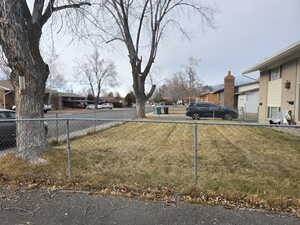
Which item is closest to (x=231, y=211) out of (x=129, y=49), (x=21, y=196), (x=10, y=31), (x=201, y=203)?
(x=201, y=203)

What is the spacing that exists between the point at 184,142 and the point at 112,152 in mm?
3253

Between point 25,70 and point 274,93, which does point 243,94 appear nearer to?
point 274,93

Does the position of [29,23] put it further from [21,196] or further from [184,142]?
[184,142]

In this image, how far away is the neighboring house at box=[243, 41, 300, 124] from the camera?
8.38 metres

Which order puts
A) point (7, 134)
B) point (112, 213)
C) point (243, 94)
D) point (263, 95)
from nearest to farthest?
point (112, 213)
point (7, 134)
point (263, 95)
point (243, 94)

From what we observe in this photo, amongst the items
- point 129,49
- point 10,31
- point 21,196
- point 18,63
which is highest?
point 129,49

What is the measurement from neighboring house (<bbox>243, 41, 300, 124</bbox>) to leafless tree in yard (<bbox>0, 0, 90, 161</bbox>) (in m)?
8.90

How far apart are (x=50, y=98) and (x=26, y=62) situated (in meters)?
41.6

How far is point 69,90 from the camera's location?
6644 cm

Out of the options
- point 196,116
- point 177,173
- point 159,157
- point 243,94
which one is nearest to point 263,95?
point 196,116

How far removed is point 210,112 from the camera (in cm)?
1702

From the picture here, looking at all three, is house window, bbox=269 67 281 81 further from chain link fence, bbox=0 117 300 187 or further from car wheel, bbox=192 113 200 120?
car wheel, bbox=192 113 200 120

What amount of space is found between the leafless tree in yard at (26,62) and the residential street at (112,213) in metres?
1.69

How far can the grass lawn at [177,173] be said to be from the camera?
310 cm
